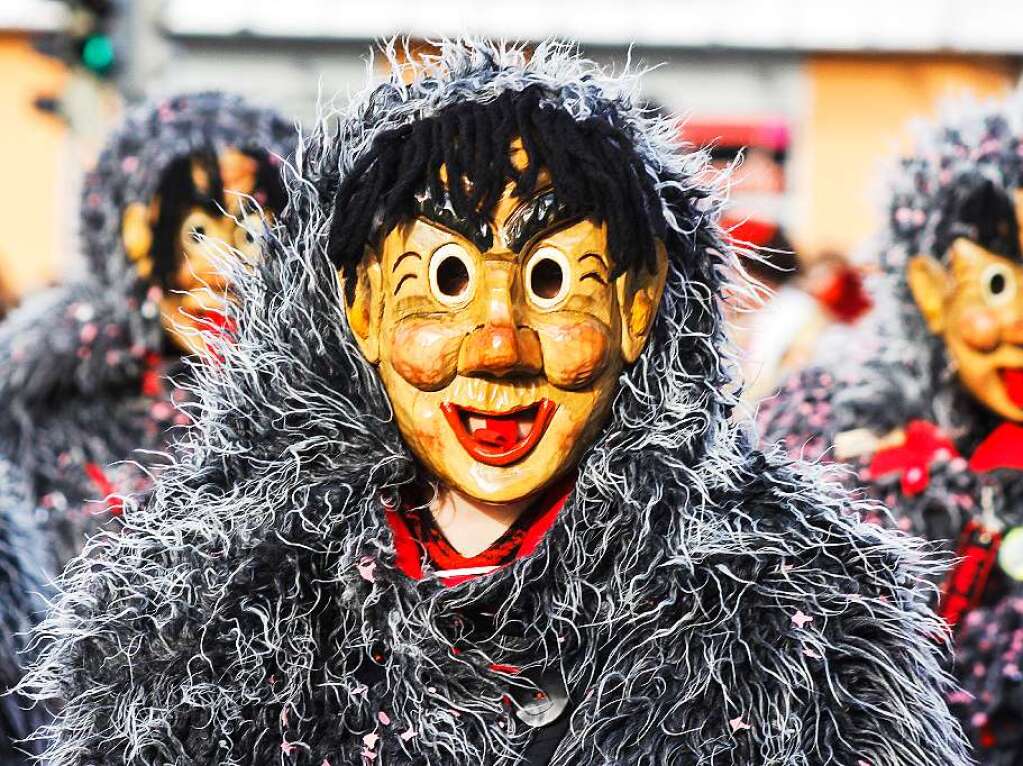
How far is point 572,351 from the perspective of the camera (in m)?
2.52

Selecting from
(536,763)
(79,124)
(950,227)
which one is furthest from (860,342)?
(79,124)

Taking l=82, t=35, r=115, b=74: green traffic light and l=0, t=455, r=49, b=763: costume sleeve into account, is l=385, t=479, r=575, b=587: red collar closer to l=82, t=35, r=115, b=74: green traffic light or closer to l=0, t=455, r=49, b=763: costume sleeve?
l=0, t=455, r=49, b=763: costume sleeve

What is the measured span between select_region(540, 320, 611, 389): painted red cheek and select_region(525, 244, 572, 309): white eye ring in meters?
0.04

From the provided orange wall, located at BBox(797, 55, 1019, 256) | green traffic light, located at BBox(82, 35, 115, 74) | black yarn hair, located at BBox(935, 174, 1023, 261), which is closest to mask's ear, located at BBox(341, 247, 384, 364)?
black yarn hair, located at BBox(935, 174, 1023, 261)

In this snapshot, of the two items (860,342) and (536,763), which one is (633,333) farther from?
(860,342)

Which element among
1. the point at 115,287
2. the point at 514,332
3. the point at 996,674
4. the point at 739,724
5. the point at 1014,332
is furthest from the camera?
the point at 115,287

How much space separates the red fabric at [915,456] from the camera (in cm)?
389

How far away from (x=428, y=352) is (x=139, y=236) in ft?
6.88

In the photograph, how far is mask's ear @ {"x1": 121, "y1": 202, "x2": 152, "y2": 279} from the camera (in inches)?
174

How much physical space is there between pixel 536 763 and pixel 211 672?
18.0 inches

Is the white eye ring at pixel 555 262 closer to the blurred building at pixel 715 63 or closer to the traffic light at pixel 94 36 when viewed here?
the traffic light at pixel 94 36

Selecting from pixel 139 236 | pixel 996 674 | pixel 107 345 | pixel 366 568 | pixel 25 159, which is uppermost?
pixel 139 236

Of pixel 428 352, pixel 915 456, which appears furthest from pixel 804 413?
pixel 428 352

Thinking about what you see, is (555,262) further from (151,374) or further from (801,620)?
(151,374)
